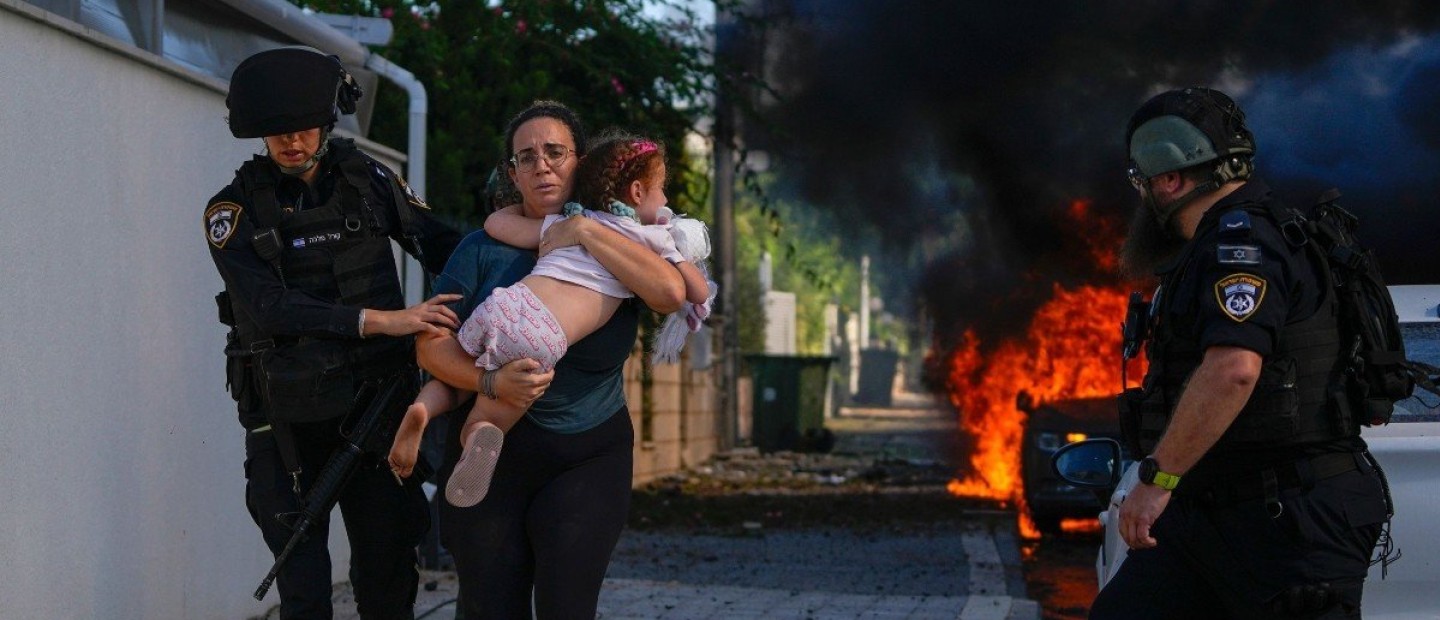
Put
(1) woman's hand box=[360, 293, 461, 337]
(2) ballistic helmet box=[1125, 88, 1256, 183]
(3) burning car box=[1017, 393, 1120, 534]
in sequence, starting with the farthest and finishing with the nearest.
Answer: (3) burning car box=[1017, 393, 1120, 534]
(1) woman's hand box=[360, 293, 461, 337]
(2) ballistic helmet box=[1125, 88, 1256, 183]

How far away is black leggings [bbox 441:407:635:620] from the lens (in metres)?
3.78

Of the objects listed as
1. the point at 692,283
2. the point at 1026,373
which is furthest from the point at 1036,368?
the point at 692,283

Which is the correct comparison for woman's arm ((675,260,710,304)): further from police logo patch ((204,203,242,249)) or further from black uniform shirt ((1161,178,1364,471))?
police logo patch ((204,203,242,249))

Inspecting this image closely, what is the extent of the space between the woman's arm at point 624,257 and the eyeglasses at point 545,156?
0.68 feet

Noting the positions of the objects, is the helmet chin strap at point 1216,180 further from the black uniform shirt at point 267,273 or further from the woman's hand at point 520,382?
the black uniform shirt at point 267,273

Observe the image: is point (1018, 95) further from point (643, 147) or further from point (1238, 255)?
point (1238, 255)

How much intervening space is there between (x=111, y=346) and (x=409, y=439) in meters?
2.12

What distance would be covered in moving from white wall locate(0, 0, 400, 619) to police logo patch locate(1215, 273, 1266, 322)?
3398 mm

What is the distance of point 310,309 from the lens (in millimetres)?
4211

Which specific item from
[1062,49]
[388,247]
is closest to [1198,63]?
[1062,49]

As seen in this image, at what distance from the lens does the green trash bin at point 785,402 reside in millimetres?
26078

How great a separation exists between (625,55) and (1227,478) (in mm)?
9133

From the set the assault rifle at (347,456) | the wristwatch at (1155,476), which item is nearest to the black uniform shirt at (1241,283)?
the wristwatch at (1155,476)

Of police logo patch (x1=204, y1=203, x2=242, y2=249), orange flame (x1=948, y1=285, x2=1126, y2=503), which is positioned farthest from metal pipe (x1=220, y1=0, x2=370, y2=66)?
orange flame (x1=948, y1=285, x2=1126, y2=503)
